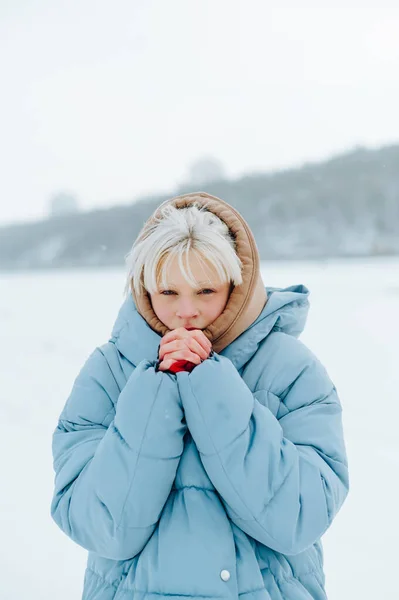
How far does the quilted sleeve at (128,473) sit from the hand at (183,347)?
0.10 ft

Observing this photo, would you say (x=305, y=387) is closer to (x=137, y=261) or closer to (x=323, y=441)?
(x=323, y=441)

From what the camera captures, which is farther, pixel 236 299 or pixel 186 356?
pixel 236 299

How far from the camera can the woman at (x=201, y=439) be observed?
980 mm

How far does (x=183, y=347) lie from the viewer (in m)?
1.04

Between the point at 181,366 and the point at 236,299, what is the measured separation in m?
0.18

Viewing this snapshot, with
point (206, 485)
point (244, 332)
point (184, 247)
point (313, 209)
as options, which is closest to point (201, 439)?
point (206, 485)

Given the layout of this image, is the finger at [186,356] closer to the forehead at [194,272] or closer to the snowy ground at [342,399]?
the forehead at [194,272]

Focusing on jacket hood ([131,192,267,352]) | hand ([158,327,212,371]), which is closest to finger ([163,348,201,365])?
hand ([158,327,212,371])

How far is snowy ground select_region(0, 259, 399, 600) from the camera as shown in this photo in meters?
2.02

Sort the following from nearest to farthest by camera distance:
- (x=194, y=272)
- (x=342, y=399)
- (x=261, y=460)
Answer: (x=261, y=460) < (x=194, y=272) < (x=342, y=399)

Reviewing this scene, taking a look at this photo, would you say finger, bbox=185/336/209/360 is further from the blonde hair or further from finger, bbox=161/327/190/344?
the blonde hair

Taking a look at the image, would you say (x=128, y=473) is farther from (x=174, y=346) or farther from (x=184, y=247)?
(x=184, y=247)

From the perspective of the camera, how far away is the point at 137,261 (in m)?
1.18

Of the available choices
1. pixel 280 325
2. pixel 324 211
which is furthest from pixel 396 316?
pixel 324 211
